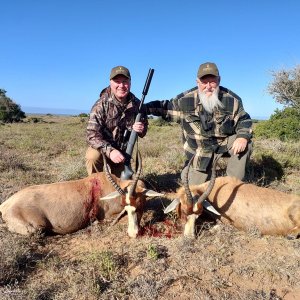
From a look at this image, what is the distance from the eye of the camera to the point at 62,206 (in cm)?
532

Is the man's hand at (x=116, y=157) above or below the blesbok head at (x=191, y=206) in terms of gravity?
above

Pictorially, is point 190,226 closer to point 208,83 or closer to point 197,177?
point 197,177

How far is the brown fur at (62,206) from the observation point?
5.06 metres

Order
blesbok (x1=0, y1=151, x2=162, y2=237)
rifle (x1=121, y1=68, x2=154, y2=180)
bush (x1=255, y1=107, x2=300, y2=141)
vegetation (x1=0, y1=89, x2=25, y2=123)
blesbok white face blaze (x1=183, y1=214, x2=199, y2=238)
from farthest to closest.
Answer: vegetation (x1=0, y1=89, x2=25, y2=123)
bush (x1=255, y1=107, x2=300, y2=141)
rifle (x1=121, y1=68, x2=154, y2=180)
blesbok (x1=0, y1=151, x2=162, y2=237)
blesbok white face blaze (x1=183, y1=214, x2=199, y2=238)

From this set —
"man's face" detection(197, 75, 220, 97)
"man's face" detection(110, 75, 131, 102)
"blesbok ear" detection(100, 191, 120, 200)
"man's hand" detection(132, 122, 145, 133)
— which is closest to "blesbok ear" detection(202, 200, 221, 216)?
"blesbok ear" detection(100, 191, 120, 200)

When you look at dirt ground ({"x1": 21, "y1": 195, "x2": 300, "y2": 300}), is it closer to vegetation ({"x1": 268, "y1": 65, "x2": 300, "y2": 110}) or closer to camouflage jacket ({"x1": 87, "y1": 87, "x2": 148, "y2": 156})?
camouflage jacket ({"x1": 87, "y1": 87, "x2": 148, "y2": 156})

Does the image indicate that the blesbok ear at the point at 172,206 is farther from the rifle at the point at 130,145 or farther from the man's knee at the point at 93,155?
the man's knee at the point at 93,155

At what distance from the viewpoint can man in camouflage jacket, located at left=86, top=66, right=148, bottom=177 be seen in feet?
20.7

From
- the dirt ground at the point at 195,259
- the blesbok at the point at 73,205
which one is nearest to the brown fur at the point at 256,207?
the dirt ground at the point at 195,259

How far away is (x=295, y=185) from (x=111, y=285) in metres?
5.02

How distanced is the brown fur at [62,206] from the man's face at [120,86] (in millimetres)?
1499

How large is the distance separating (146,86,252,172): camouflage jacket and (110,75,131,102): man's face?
968mm

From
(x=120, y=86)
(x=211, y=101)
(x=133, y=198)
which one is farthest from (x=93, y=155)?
(x=211, y=101)

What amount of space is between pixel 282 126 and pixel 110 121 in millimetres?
8603
